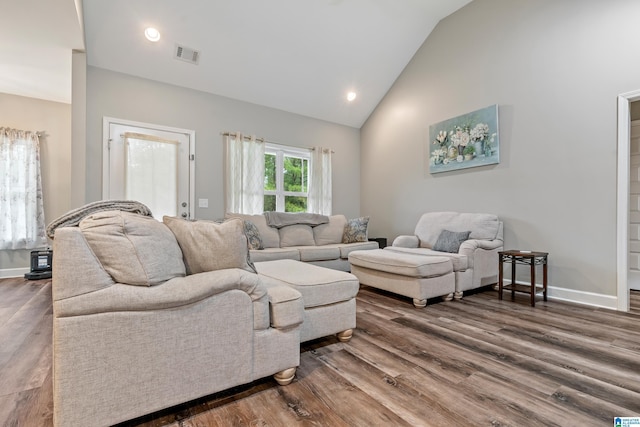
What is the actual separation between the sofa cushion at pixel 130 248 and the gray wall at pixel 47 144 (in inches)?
174

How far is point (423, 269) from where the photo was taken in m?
2.85

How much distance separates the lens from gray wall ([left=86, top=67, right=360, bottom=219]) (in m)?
3.57

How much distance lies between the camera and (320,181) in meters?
5.30

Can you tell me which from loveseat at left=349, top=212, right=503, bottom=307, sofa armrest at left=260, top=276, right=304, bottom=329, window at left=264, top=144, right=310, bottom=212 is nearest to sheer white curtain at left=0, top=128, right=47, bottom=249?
Result: window at left=264, top=144, right=310, bottom=212

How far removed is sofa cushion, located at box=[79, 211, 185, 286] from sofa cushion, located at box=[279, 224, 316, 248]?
9.65 feet

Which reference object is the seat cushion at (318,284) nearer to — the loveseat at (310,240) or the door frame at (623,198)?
the loveseat at (310,240)

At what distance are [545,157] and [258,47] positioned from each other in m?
3.69

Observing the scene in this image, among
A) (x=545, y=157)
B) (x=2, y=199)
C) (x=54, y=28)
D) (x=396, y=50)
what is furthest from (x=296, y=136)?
(x=2, y=199)

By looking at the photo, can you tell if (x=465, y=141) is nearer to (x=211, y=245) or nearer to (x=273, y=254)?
(x=273, y=254)

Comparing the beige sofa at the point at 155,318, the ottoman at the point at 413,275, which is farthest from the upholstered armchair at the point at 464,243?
the beige sofa at the point at 155,318

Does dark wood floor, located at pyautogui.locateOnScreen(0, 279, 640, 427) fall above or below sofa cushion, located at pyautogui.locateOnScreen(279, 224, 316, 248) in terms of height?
below

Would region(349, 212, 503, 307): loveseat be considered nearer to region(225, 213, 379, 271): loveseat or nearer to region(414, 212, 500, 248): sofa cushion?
region(414, 212, 500, 248): sofa cushion

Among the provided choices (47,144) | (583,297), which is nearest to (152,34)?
(47,144)

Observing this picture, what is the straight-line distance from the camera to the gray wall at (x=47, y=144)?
166 inches
